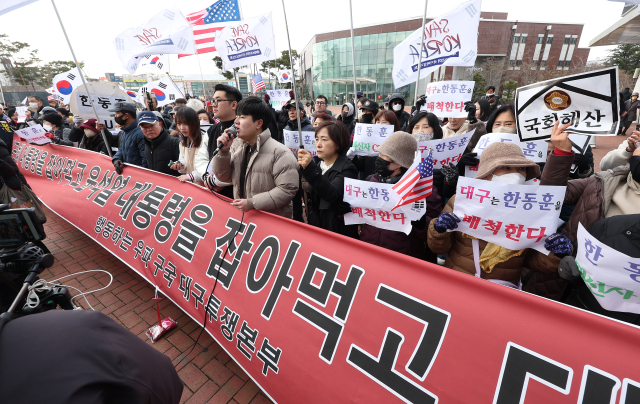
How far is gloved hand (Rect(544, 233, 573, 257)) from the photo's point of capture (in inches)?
60.9

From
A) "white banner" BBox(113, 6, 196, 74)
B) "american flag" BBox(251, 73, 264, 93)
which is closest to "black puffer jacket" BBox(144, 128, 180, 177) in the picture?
"white banner" BBox(113, 6, 196, 74)

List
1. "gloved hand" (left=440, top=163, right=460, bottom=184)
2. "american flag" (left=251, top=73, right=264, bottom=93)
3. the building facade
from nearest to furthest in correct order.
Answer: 1. "gloved hand" (left=440, top=163, right=460, bottom=184)
2. "american flag" (left=251, top=73, right=264, bottom=93)
3. the building facade

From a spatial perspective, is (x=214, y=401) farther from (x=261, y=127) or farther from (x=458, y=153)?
(x=458, y=153)

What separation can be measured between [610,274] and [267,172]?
7.50 feet

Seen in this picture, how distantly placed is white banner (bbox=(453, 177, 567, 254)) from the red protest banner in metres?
0.48

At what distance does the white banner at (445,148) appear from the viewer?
286 cm

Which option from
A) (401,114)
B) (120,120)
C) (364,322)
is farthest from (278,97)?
(364,322)

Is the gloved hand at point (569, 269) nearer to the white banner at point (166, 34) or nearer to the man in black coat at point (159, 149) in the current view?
the man in black coat at point (159, 149)

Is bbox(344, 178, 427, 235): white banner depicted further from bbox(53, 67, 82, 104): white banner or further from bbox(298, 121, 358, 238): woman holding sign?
bbox(53, 67, 82, 104): white banner

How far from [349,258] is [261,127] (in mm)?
1494

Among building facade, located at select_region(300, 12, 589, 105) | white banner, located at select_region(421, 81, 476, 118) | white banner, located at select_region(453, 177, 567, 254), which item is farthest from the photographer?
building facade, located at select_region(300, 12, 589, 105)

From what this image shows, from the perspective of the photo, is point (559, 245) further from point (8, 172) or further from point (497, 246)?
point (8, 172)

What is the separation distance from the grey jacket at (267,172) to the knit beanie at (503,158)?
57.4 inches

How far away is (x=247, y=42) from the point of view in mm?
6094
